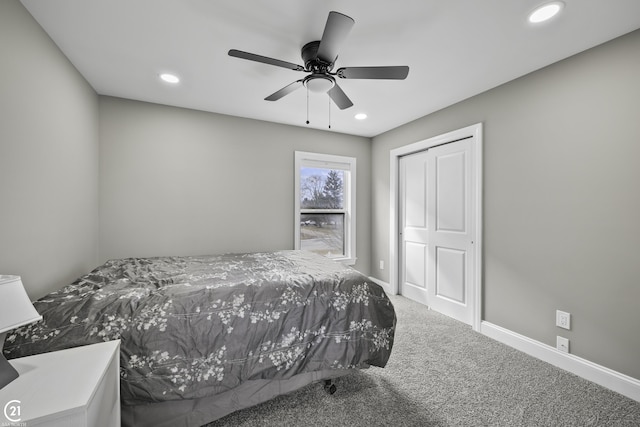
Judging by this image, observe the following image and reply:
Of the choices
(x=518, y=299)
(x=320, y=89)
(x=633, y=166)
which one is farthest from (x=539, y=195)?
(x=320, y=89)

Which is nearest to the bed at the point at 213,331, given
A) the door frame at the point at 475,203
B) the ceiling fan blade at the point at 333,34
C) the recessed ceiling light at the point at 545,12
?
the door frame at the point at 475,203

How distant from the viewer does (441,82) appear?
258 cm

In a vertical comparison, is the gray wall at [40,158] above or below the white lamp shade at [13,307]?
above

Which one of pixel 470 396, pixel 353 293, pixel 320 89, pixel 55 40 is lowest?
pixel 470 396

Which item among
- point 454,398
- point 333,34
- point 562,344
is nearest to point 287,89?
point 333,34

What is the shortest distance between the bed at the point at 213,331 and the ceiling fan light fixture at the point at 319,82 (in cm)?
143

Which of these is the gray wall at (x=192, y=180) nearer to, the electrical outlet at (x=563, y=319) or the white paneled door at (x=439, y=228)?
the white paneled door at (x=439, y=228)

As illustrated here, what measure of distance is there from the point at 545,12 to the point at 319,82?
1.48 metres

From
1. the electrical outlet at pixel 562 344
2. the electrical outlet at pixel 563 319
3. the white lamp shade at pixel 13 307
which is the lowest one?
the electrical outlet at pixel 562 344

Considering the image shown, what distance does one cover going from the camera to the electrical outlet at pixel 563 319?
217 cm

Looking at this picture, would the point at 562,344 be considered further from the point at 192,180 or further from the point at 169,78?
the point at 169,78

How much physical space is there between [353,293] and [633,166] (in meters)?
2.15

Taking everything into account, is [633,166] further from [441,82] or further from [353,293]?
[353,293]

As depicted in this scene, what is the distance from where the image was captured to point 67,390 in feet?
3.11
